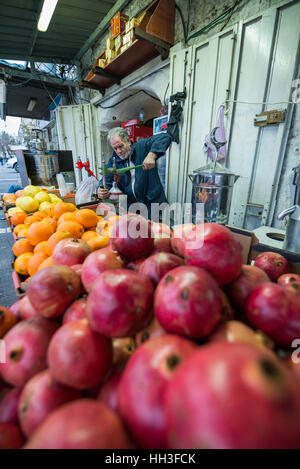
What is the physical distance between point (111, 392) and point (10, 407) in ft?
0.94

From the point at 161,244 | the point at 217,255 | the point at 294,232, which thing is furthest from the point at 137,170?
the point at 217,255

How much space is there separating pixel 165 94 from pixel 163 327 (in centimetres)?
368

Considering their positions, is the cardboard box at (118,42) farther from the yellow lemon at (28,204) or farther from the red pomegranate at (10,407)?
the red pomegranate at (10,407)

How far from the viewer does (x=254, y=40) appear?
204cm

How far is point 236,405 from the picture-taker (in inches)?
11.6

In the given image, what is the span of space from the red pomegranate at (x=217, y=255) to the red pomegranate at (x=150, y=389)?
0.83ft

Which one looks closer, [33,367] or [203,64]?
[33,367]

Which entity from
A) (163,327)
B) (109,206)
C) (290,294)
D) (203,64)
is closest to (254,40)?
(203,64)

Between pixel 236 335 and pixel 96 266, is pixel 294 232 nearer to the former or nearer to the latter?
pixel 236 335

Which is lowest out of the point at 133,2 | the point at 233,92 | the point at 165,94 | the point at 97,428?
the point at 97,428
